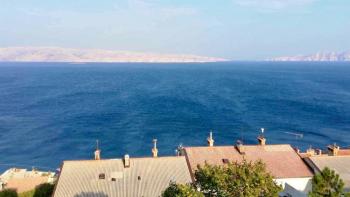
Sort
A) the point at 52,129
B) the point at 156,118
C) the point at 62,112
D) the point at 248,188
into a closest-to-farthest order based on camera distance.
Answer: the point at 248,188 → the point at 52,129 → the point at 156,118 → the point at 62,112

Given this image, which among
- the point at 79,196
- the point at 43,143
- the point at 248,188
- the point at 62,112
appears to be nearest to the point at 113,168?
the point at 79,196

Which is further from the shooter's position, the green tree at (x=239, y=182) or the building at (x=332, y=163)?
the building at (x=332, y=163)

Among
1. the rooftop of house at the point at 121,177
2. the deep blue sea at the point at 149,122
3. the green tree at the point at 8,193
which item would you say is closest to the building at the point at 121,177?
the rooftop of house at the point at 121,177

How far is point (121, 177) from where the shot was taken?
157 ft

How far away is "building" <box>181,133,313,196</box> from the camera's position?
51.9m

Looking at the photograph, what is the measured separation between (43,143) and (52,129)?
596 inches

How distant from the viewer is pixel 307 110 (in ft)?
498

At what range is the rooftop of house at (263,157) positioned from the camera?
52.9 m

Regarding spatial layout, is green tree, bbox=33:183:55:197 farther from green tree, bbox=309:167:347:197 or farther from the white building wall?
green tree, bbox=309:167:347:197

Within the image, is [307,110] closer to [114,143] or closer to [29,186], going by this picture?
[114,143]

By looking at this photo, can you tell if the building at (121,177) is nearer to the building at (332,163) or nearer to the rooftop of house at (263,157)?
the rooftop of house at (263,157)

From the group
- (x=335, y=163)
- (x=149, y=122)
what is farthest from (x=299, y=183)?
(x=149, y=122)

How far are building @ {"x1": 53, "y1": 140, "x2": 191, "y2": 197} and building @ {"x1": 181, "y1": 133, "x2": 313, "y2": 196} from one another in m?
3.17

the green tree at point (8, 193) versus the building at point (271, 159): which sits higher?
the building at point (271, 159)
